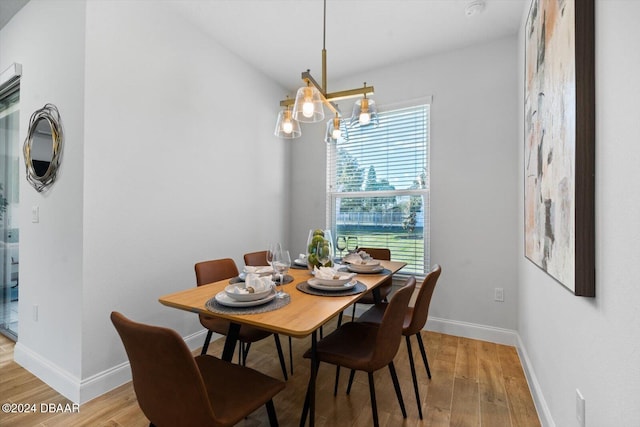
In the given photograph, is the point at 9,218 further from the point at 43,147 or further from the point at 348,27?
the point at 348,27

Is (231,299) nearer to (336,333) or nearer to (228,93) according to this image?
(336,333)

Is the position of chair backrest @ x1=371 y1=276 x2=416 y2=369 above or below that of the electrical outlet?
above

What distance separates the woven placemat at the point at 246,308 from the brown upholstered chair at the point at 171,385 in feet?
0.98

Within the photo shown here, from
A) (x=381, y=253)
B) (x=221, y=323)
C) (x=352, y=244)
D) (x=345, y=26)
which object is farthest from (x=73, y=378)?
(x=345, y=26)

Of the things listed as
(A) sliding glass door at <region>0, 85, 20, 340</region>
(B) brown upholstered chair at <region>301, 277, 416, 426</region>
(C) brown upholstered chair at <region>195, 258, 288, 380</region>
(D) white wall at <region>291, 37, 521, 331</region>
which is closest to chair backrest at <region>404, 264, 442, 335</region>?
(B) brown upholstered chair at <region>301, 277, 416, 426</region>

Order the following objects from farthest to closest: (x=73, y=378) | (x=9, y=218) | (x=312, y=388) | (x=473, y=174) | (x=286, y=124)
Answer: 1. (x=473, y=174)
2. (x=9, y=218)
3. (x=286, y=124)
4. (x=73, y=378)
5. (x=312, y=388)

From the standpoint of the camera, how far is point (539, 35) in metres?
1.64

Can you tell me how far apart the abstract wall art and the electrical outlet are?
403mm

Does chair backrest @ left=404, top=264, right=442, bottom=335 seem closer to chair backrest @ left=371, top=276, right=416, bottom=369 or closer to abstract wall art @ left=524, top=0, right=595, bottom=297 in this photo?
chair backrest @ left=371, top=276, right=416, bottom=369

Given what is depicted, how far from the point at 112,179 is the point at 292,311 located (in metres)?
1.61

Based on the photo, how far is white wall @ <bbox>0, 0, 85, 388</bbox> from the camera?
188 cm

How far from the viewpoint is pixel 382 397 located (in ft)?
6.13

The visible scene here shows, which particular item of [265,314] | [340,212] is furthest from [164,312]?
[340,212]

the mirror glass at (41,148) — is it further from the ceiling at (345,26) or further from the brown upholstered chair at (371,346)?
the brown upholstered chair at (371,346)
